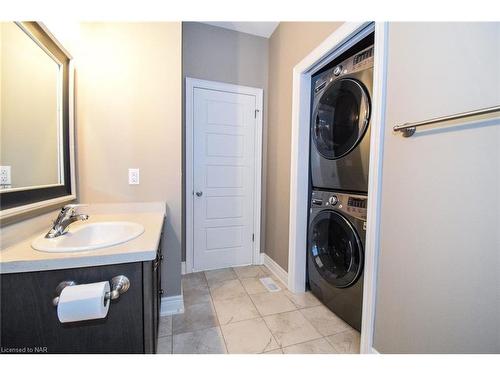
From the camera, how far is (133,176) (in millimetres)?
1541

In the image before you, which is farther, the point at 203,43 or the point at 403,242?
the point at 203,43

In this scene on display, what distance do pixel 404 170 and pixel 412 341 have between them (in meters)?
0.80

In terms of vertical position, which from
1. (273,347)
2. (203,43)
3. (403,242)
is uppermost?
(203,43)

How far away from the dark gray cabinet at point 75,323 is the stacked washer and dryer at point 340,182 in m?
1.29

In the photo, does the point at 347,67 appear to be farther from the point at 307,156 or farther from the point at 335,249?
the point at 335,249

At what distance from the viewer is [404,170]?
3.29 ft

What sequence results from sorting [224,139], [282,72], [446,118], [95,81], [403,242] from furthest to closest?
[224,139]
[282,72]
[95,81]
[403,242]
[446,118]

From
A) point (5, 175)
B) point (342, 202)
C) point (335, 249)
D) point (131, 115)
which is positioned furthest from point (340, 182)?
point (5, 175)

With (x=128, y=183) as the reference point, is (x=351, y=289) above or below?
below

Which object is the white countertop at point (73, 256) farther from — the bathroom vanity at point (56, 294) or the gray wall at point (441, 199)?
the gray wall at point (441, 199)

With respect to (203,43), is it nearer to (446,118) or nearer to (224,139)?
(224,139)

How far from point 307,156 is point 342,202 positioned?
1.86 ft

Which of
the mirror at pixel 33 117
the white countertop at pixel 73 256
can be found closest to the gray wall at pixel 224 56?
the mirror at pixel 33 117
